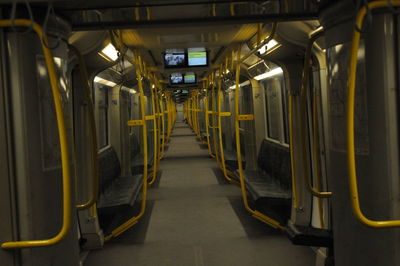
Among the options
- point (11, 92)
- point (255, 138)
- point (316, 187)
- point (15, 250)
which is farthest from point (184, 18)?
point (255, 138)

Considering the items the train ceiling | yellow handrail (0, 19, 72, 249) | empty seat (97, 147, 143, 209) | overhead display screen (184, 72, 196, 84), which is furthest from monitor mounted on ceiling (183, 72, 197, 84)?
yellow handrail (0, 19, 72, 249)

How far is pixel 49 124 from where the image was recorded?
1.99 metres

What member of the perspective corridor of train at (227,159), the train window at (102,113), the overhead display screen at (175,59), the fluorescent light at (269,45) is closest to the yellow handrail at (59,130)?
the perspective corridor of train at (227,159)

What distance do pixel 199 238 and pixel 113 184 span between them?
208cm

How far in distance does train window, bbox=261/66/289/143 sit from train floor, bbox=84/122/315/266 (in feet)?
4.24

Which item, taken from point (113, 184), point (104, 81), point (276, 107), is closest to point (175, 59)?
point (104, 81)

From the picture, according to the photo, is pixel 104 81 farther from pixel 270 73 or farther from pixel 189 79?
pixel 189 79

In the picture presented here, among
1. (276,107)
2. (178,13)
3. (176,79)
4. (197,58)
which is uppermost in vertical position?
(176,79)

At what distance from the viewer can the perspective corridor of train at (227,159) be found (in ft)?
5.95

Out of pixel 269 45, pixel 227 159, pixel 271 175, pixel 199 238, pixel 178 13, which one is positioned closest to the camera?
pixel 178 13

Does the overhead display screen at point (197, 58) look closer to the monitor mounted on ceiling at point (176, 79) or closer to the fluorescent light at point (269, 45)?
the fluorescent light at point (269, 45)

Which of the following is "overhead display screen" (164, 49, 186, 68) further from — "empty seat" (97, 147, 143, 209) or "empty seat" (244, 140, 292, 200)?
"empty seat" (244, 140, 292, 200)

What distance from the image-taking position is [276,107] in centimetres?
671

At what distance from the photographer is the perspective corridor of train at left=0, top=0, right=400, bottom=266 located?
1812 mm
